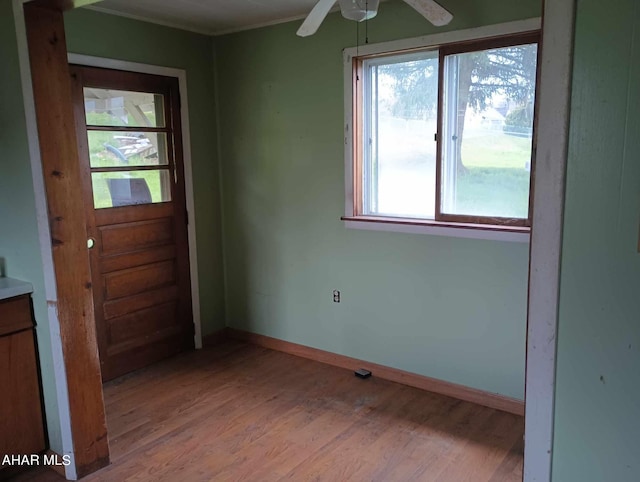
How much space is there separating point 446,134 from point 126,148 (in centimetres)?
206

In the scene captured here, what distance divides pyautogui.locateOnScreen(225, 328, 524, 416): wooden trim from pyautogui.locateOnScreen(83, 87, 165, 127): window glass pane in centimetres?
177

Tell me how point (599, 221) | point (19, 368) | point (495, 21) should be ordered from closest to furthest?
1. point (599, 221)
2. point (19, 368)
3. point (495, 21)

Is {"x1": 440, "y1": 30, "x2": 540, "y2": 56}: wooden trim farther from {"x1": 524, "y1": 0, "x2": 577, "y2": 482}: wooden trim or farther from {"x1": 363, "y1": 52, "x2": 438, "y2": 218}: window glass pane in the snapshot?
{"x1": 524, "y1": 0, "x2": 577, "y2": 482}: wooden trim

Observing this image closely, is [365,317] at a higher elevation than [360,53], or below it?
below

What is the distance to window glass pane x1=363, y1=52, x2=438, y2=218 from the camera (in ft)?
10.2

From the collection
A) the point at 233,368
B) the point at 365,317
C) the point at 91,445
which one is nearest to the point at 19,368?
the point at 91,445

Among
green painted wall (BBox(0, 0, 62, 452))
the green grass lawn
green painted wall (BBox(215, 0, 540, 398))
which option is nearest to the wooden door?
green painted wall (BBox(215, 0, 540, 398))

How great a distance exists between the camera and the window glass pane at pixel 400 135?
10.2 ft

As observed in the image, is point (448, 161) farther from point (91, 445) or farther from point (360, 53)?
point (91, 445)

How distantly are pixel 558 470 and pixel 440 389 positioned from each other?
1.95m

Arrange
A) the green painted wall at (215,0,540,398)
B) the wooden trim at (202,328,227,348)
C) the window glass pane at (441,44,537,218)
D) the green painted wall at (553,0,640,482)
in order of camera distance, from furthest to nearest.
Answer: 1. the wooden trim at (202,328,227,348)
2. the green painted wall at (215,0,540,398)
3. the window glass pane at (441,44,537,218)
4. the green painted wall at (553,0,640,482)

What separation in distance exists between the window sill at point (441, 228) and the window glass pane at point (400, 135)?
10cm

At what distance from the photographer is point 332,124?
341 centimetres

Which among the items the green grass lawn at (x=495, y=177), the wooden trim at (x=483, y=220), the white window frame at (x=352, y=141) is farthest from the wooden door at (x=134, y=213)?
the green grass lawn at (x=495, y=177)
